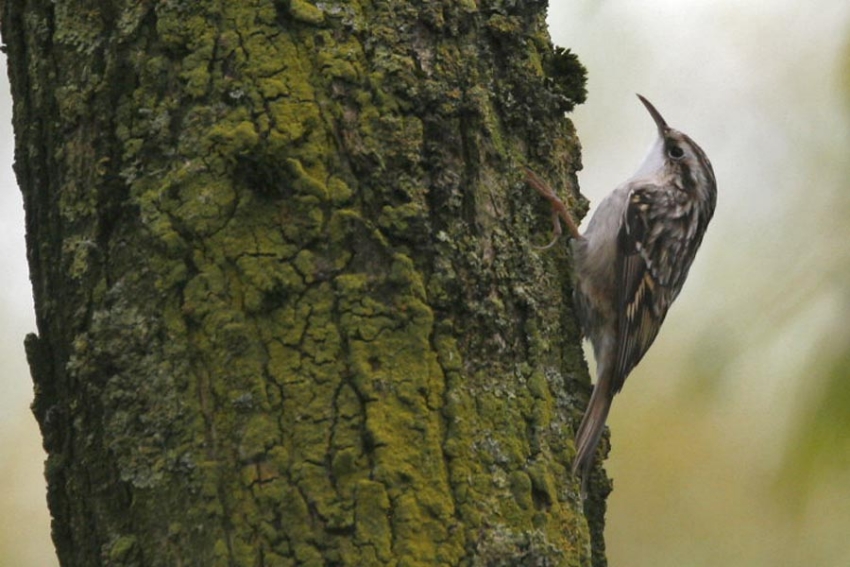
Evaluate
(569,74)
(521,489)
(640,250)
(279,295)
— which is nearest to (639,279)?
(640,250)

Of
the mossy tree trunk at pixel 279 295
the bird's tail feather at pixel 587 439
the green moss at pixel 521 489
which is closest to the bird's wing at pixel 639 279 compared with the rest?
the bird's tail feather at pixel 587 439

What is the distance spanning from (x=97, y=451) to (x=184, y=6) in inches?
27.0

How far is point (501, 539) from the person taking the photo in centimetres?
164

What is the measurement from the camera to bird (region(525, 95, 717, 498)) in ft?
9.26

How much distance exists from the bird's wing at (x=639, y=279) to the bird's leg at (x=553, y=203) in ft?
2.63

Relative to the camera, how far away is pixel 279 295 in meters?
1.64

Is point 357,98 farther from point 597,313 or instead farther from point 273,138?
point 597,313

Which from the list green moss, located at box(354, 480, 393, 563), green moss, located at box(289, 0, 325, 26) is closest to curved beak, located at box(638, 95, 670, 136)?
green moss, located at box(289, 0, 325, 26)

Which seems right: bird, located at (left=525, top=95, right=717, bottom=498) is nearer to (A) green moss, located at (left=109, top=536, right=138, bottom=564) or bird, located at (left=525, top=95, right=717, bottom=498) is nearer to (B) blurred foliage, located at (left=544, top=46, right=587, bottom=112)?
(B) blurred foliage, located at (left=544, top=46, right=587, bottom=112)

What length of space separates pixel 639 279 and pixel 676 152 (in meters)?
0.50

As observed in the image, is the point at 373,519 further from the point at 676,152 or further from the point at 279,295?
the point at 676,152

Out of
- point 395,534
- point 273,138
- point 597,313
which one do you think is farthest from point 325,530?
point 597,313

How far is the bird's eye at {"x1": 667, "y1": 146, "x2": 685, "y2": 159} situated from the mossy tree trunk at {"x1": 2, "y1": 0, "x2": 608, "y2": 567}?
1797 millimetres

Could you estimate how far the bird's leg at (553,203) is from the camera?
2.03 metres
